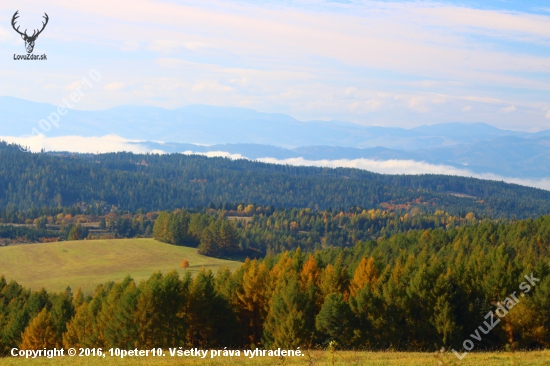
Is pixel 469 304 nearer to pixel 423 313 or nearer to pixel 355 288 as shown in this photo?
pixel 423 313

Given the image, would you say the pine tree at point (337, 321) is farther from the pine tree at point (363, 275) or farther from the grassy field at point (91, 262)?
the grassy field at point (91, 262)

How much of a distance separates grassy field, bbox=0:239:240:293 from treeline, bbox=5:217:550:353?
58.8m

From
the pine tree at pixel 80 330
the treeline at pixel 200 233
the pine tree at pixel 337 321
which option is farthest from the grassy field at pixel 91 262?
the pine tree at pixel 337 321

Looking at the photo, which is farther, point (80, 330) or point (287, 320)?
point (80, 330)

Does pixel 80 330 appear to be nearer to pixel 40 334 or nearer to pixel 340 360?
pixel 40 334

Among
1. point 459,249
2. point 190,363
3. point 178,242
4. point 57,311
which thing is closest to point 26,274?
point 178,242

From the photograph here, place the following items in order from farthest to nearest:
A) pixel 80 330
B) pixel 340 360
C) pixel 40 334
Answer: pixel 40 334 < pixel 80 330 < pixel 340 360

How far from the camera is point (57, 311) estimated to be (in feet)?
217

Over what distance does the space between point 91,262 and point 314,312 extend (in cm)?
9671

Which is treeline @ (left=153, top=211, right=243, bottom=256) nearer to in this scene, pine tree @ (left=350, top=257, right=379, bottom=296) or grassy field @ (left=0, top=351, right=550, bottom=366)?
pine tree @ (left=350, top=257, right=379, bottom=296)

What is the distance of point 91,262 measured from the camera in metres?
146

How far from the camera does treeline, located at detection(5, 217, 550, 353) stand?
54.2 metres

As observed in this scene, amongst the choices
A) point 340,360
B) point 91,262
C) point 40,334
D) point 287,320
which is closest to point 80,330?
point 40,334

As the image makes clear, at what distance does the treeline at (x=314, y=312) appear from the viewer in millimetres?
54188
